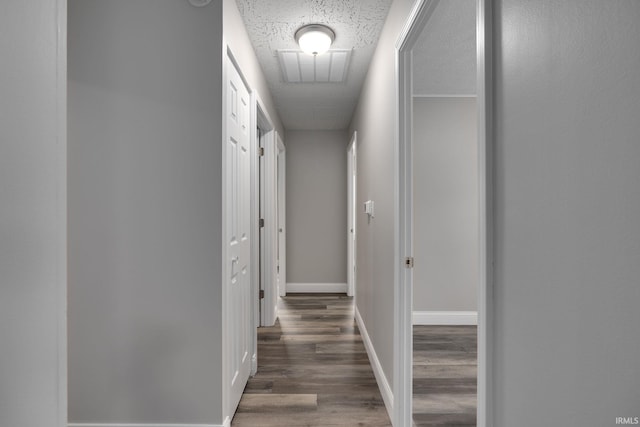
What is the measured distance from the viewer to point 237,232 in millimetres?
2328

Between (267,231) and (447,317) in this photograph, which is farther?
(447,317)

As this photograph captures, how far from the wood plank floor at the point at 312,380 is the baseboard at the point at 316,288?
1.33 metres

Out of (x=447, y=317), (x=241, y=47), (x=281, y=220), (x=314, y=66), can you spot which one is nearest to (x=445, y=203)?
(x=447, y=317)

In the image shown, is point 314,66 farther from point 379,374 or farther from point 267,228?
point 379,374

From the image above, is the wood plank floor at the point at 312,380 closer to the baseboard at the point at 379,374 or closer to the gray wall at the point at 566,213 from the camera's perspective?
the baseboard at the point at 379,374

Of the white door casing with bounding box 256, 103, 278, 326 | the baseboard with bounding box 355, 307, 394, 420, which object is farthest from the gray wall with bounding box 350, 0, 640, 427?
the white door casing with bounding box 256, 103, 278, 326

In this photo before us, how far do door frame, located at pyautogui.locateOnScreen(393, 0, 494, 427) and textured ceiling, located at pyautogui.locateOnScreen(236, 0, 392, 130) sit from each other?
56cm

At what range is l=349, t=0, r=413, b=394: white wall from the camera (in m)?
2.22

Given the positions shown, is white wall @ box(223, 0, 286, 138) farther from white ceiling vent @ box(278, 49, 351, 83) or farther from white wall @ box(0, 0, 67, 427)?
white wall @ box(0, 0, 67, 427)

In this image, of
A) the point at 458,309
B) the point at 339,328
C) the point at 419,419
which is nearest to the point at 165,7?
the point at 419,419

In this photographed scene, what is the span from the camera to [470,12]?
7.39 feet

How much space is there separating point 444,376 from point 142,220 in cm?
230

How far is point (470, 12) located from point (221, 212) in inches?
74.2

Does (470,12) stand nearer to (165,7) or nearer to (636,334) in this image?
(165,7)
